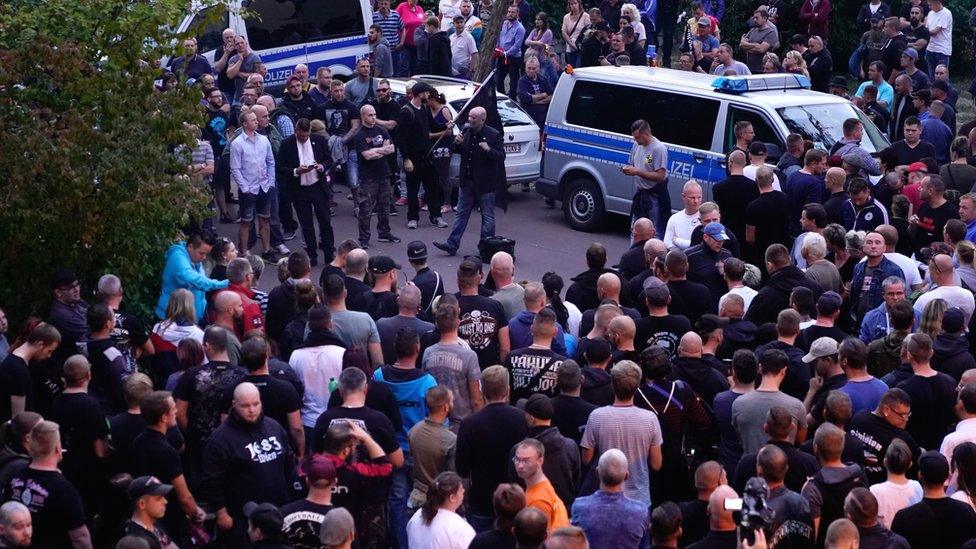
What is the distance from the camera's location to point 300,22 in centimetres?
2098

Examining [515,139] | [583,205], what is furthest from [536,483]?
[515,139]

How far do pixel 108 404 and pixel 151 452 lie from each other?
4.97ft

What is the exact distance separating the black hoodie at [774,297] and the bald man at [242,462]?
4470 millimetres

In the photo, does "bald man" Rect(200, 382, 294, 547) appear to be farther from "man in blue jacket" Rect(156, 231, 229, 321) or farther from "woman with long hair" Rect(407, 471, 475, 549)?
"man in blue jacket" Rect(156, 231, 229, 321)

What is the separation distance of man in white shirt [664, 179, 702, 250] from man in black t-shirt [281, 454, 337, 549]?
6461mm

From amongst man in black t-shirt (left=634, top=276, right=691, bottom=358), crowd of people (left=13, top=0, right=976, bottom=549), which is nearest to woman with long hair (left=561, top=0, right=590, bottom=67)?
crowd of people (left=13, top=0, right=976, bottom=549)

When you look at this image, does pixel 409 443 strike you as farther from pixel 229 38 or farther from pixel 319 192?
pixel 229 38

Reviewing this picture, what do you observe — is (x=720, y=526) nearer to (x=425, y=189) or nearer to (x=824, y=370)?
(x=824, y=370)

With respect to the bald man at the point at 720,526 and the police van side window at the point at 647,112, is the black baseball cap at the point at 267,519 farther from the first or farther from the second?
the police van side window at the point at 647,112

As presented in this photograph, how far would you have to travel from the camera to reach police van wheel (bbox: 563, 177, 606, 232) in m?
17.0

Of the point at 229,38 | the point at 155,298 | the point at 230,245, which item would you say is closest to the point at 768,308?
the point at 230,245

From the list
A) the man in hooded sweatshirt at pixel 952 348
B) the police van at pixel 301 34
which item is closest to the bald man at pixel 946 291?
the man in hooded sweatshirt at pixel 952 348

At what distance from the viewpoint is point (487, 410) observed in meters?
7.89

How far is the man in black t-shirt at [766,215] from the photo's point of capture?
12703 mm
